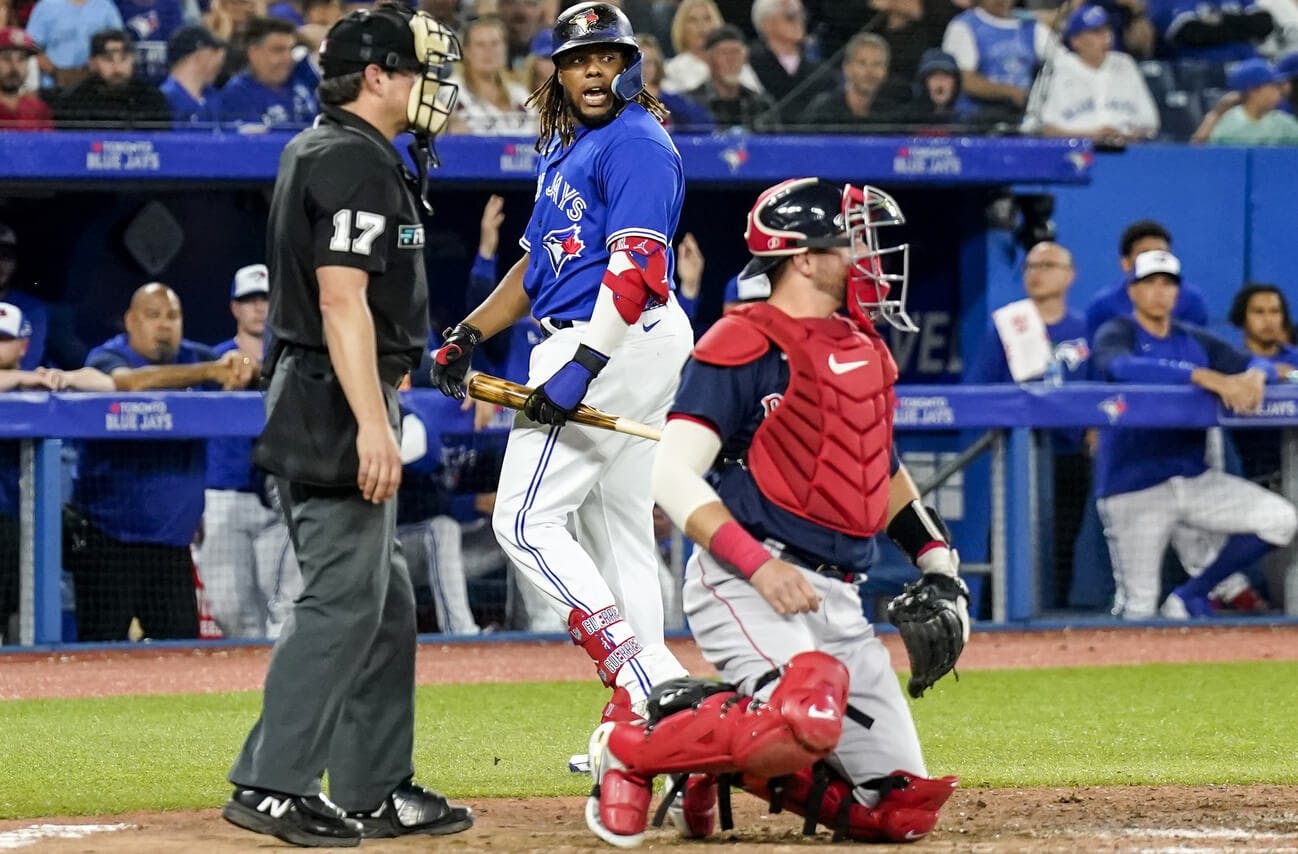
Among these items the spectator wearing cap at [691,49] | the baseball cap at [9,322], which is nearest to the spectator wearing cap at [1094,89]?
the spectator wearing cap at [691,49]

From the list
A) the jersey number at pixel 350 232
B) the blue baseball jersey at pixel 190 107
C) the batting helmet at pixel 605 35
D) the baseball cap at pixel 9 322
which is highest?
the blue baseball jersey at pixel 190 107

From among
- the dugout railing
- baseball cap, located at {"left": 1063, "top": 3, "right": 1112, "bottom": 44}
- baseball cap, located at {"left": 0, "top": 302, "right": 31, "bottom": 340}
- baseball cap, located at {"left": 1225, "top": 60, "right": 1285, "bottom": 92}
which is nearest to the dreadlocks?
the dugout railing

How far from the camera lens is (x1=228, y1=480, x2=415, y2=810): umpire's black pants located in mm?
4102

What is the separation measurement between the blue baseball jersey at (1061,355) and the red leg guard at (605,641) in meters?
4.79

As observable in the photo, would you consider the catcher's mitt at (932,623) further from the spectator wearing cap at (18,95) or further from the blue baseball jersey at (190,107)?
the spectator wearing cap at (18,95)

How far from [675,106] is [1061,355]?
91.0 inches

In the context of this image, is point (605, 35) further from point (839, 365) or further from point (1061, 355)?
point (1061, 355)

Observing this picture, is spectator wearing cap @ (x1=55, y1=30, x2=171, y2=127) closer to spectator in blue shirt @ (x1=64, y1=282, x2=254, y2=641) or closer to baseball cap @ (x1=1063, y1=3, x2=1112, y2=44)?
spectator in blue shirt @ (x1=64, y1=282, x2=254, y2=641)

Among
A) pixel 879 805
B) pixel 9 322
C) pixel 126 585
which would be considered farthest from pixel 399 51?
pixel 9 322

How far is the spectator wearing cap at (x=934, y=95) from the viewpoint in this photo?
10.2m

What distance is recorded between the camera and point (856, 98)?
402 inches

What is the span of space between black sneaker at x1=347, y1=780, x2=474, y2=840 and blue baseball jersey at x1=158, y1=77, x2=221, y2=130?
5.72 metres

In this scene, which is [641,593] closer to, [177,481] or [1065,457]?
[177,481]

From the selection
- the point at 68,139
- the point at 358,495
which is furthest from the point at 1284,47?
the point at 358,495
